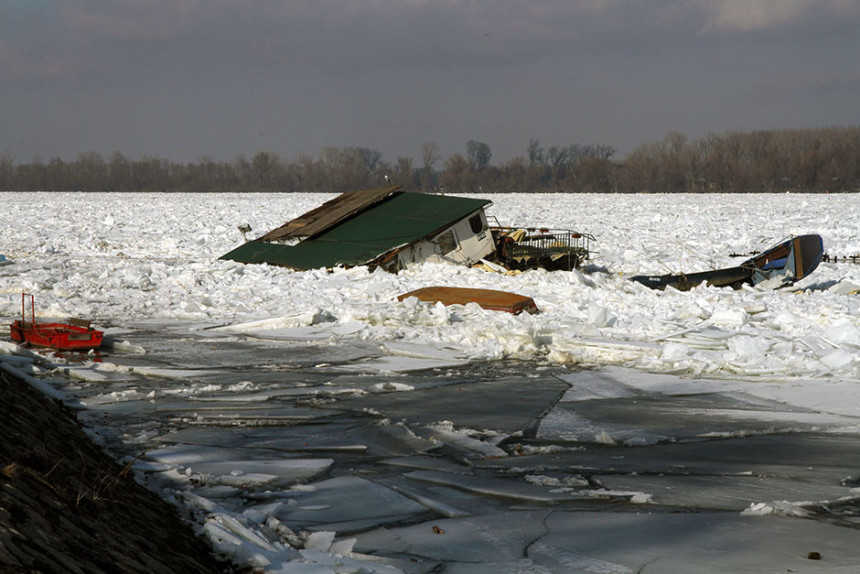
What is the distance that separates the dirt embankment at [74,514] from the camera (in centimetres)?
343

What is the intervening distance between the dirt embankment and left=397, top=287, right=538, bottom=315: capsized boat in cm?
892

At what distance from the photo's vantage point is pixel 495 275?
1858 centimetres

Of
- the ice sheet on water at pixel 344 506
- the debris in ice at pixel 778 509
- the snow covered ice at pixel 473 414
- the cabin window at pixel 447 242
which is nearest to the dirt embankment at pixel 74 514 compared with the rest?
the snow covered ice at pixel 473 414

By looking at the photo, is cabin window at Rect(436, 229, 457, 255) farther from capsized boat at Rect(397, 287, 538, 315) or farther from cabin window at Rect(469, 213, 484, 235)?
capsized boat at Rect(397, 287, 538, 315)

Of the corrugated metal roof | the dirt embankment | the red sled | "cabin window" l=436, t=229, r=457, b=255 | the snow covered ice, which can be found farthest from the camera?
the corrugated metal roof

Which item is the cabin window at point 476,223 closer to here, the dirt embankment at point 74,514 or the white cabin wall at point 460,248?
the white cabin wall at point 460,248

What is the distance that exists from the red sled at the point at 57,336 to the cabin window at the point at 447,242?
10.3 metres

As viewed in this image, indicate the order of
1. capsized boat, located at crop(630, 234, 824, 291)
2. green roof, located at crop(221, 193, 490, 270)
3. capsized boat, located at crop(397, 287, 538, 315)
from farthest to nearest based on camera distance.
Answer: green roof, located at crop(221, 193, 490, 270)
capsized boat, located at crop(630, 234, 824, 291)
capsized boat, located at crop(397, 287, 538, 315)

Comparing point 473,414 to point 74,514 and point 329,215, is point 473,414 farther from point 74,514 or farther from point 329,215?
point 329,215

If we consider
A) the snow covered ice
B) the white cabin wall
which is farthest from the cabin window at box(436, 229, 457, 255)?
the snow covered ice

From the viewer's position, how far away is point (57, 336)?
10789mm

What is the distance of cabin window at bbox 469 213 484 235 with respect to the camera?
2072 cm

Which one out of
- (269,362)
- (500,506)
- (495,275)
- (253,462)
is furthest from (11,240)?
(500,506)

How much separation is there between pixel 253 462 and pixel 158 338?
6626 millimetres
